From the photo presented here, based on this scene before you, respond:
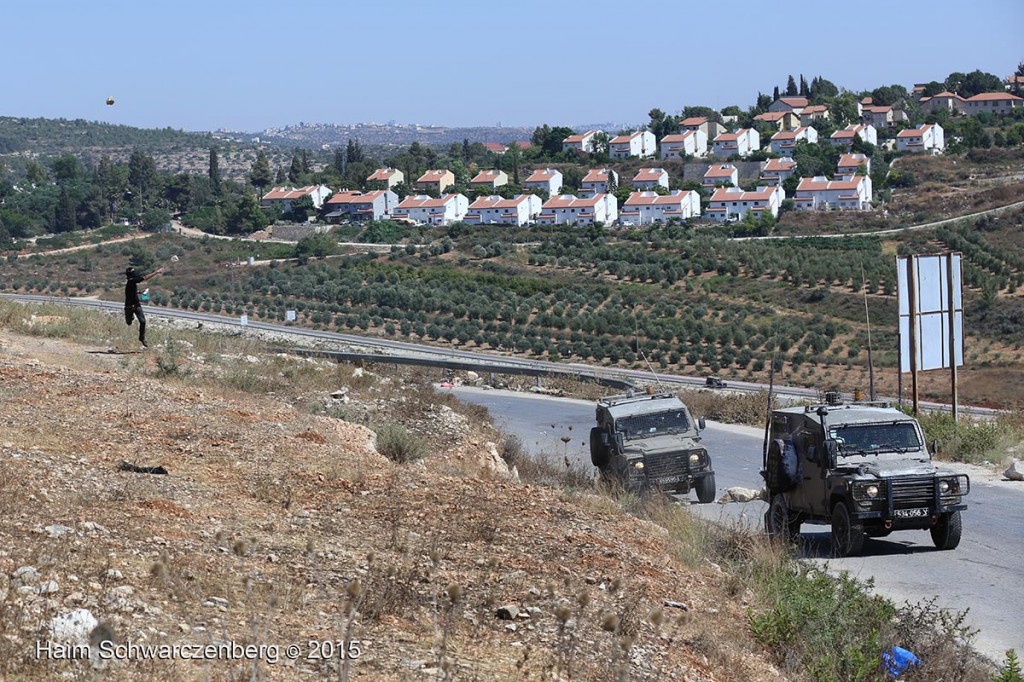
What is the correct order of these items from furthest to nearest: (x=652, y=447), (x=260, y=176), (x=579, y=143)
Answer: (x=579, y=143), (x=260, y=176), (x=652, y=447)

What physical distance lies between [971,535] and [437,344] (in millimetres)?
52023

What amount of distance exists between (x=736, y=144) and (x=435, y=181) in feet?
143

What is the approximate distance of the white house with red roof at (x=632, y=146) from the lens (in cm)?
17138

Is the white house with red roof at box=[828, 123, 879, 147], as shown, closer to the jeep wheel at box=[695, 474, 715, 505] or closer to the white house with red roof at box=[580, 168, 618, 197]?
the white house with red roof at box=[580, 168, 618, 197]

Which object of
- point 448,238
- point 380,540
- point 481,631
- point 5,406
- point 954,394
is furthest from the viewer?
point 448,238

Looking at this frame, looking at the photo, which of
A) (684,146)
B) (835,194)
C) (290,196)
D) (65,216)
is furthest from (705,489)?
(684,146)

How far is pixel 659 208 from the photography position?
12588 centimetres

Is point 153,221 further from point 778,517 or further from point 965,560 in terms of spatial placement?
point 965,560

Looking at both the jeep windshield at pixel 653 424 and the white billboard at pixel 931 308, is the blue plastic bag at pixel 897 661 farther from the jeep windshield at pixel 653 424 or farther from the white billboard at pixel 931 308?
the white billboard at pixel 931 308

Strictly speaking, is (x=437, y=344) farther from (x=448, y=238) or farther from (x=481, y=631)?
(x=481, y=631)

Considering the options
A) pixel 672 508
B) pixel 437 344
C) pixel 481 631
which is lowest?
pixel 437 344

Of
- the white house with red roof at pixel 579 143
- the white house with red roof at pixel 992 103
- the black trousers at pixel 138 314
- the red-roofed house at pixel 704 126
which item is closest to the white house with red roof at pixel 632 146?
the white house with red roof at pixel 579 143

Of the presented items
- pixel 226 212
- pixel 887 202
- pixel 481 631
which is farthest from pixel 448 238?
pixel 481 631

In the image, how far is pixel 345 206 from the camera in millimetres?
137000
